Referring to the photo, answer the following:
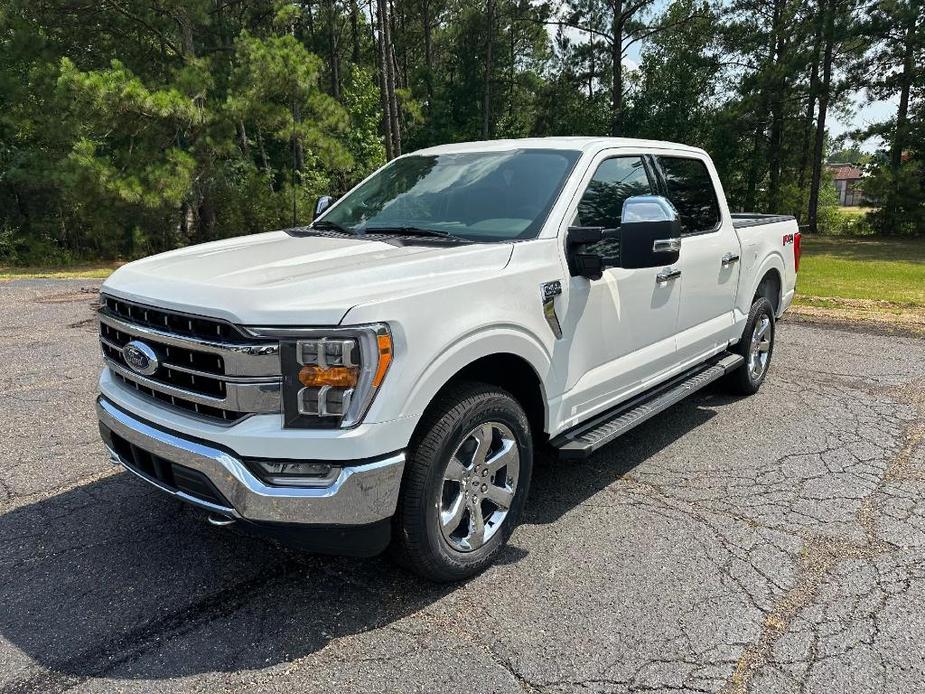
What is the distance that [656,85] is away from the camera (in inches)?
1251

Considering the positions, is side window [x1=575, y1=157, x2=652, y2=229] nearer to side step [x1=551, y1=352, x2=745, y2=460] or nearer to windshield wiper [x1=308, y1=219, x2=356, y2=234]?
side step [x1=551, y1=352, x2=745, y2=460]

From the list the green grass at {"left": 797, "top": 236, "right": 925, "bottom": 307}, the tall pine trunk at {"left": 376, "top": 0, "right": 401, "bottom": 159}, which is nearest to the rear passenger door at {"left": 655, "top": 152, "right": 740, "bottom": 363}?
the green grass at {"left": 797, "top": 236, "right": 925, "bottom": 307}

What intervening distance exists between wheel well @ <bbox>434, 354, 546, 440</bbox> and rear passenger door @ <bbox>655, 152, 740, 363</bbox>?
1530 mm

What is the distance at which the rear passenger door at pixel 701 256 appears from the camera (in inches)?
182

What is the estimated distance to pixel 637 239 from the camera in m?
3.29

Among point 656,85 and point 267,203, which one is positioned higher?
point 656,85

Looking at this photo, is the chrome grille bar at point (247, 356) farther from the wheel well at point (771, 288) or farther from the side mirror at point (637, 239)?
the wheel well at point (771, 288)

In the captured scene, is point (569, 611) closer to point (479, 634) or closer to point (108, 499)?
point (479, 634)

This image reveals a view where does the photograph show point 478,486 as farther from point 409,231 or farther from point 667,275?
point 667,275

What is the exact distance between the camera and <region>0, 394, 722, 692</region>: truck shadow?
103 inches

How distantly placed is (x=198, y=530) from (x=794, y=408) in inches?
178

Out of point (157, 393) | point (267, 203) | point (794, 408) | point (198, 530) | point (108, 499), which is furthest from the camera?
point (267, 203)

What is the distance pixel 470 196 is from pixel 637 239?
41.3 inches

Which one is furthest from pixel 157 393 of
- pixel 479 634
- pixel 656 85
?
pixel 656 85
